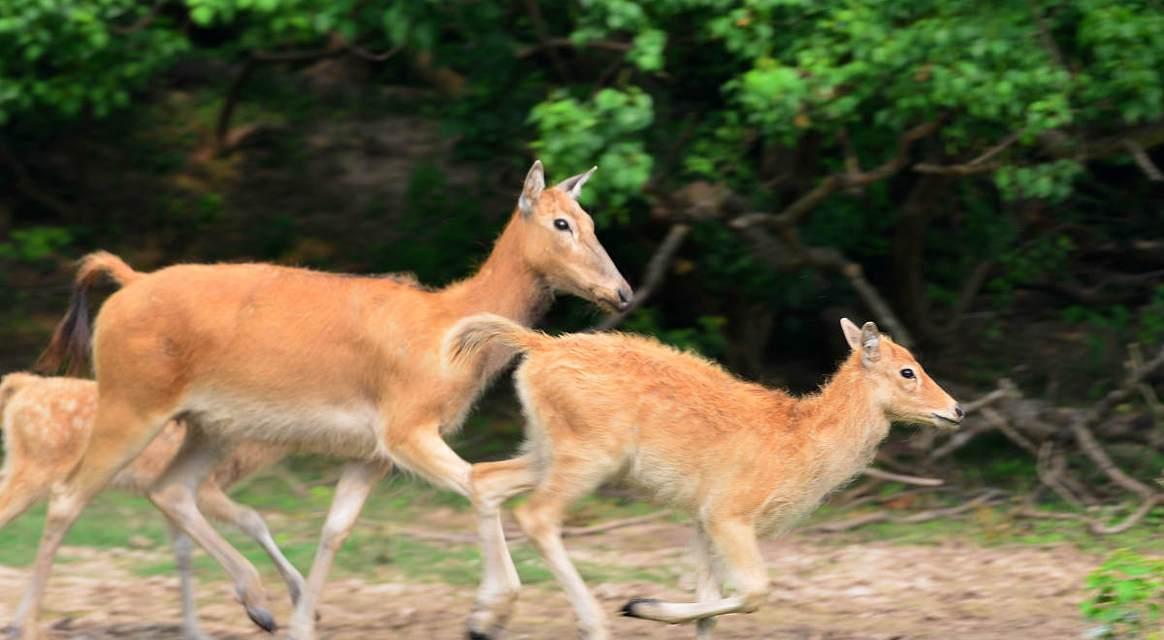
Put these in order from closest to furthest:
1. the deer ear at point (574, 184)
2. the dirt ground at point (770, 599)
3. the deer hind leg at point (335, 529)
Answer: the deer hind leg at point (335, 529) → the dirt ground at point (770, 599) → the deer ear at point (574, 184)

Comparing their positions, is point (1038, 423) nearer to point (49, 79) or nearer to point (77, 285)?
point (77, 285)

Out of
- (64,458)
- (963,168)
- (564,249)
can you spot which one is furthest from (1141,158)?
(64,458)

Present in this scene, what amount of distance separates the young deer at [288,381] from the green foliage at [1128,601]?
2533 mm

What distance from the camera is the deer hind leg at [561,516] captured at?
729 centimetres

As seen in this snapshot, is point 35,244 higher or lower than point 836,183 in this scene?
lower

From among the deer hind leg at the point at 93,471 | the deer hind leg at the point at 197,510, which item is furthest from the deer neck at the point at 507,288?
the deer hind leg at the point at 93,471

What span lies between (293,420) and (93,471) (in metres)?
0.94

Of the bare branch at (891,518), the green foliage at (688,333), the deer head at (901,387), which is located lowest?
the green foliage at (688,333)

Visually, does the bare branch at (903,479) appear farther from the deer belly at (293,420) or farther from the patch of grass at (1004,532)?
the deer belly at (293,420)

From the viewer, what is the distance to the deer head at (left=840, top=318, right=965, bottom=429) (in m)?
7.64

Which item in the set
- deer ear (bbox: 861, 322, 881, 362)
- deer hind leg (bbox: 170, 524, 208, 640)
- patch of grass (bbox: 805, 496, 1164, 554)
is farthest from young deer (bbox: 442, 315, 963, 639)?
patch of grass (bbox: 805, 496, 1164, 554)

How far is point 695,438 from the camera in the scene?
7.36m

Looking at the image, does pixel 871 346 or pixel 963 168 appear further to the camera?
pixel 963 168

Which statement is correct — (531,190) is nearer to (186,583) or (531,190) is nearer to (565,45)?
(186,583)
